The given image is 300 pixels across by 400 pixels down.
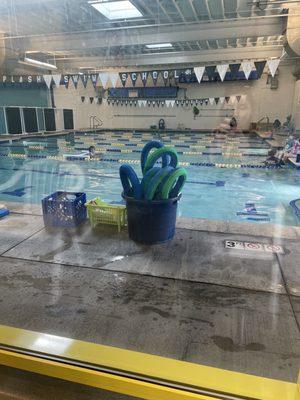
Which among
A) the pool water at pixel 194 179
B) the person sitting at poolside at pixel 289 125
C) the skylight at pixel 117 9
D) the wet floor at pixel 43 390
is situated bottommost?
the pool water at pixel 194 179

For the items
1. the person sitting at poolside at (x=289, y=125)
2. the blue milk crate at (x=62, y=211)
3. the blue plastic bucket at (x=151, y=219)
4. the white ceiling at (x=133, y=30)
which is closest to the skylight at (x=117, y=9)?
the white ceiling at (x=133, y=30)

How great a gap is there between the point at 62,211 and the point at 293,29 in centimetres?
710

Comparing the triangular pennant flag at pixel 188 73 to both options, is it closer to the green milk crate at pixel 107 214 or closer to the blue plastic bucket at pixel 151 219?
the green milk crate at pixel 107 214

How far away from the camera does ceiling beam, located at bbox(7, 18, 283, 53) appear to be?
24.6 feet

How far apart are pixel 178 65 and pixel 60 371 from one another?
12300 millimetres

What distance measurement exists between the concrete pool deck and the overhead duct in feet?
20.7

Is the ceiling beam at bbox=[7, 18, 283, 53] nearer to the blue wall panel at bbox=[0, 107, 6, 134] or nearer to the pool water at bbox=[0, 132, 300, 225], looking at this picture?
the pool water at bbox=[0, 132, 300, 225]

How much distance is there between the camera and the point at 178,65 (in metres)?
11.8

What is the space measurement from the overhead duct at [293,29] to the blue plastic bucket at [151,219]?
650 centimetres

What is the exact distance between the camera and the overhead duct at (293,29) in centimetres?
643

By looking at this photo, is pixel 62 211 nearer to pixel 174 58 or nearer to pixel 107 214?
pixel 107 214

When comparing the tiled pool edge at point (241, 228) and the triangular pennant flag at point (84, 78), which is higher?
the triangular pennant flag at point (84, 78)

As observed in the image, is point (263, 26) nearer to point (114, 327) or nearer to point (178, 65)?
point (178, 65)

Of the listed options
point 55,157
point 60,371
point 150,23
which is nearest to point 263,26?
point 150,23
